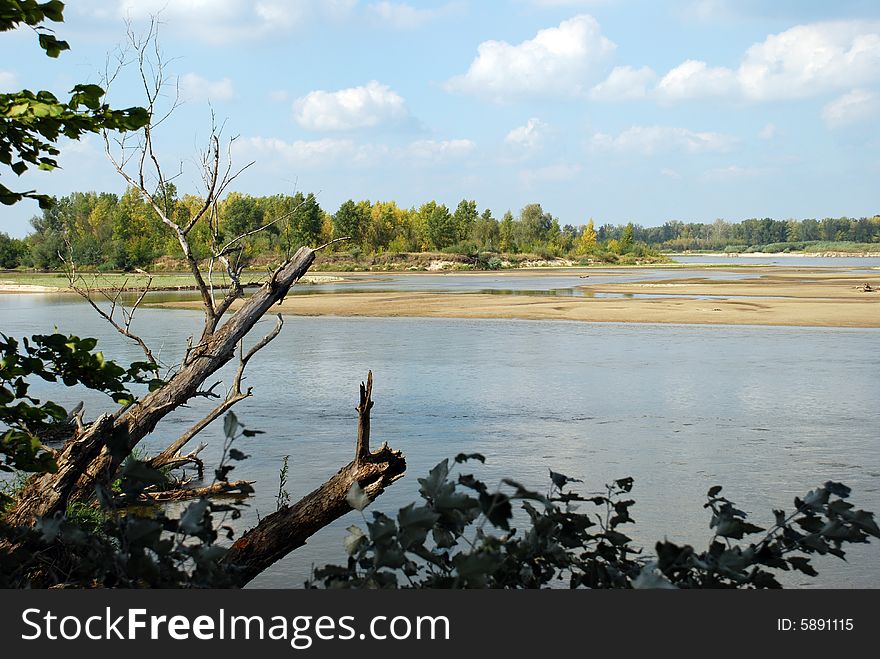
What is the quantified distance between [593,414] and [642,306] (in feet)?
77.9

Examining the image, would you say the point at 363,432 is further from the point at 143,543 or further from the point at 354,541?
the point at 143,543

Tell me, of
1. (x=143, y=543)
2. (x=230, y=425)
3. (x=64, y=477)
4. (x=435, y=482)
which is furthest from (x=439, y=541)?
(x=64, y=477)

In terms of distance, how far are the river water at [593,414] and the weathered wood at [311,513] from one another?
216 cm

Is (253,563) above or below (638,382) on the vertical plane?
above

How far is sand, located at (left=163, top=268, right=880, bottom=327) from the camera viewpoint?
103 ft

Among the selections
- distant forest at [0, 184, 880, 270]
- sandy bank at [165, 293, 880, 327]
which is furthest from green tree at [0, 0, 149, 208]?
distant forest at [0, 184, 880, 270]

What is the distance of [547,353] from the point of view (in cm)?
2233

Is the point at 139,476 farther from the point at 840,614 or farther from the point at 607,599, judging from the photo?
the point at 840,614

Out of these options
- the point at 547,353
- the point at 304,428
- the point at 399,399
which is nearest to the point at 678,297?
the point at 547,353

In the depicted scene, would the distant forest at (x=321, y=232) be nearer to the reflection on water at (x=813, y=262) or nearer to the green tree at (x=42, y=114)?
the reflection on water at (x=813, y=262)

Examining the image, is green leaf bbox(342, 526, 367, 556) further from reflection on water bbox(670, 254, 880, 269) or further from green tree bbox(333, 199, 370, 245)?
green tree bbox(333, 199, 370, 245)

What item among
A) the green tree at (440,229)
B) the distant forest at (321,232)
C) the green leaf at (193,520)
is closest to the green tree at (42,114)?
the green leaf at (193,520)

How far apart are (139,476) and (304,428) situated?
10583 mm

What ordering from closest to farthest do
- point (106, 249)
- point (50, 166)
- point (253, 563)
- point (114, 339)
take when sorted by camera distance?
point (50, 166) → point (253, 563) → point (114, 339) → point (106, 249)
